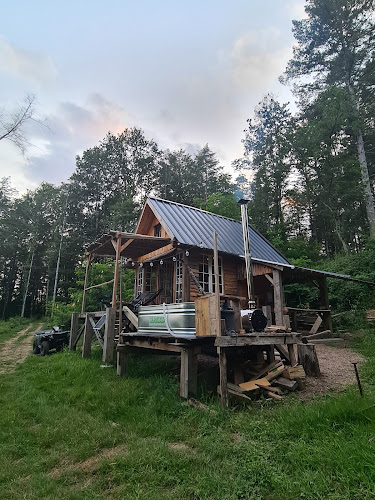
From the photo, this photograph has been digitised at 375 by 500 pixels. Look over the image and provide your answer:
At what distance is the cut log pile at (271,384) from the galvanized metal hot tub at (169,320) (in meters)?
1.38

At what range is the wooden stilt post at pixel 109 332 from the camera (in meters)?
8.41

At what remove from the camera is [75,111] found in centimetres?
2056

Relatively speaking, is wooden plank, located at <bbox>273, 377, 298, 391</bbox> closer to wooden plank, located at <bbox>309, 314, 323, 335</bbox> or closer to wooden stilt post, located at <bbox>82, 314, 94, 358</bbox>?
wooden plank, located at <bbox>309, 314, 323, 335</bbox>

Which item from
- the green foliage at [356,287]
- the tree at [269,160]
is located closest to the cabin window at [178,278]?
the green foliage at [356,287]

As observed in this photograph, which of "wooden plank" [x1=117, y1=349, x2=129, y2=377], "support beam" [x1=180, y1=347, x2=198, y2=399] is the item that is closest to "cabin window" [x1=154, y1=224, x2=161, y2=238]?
"wooden plank" [x1=117, y1=349, x2=129, y2=377]

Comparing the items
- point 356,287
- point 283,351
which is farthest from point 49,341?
point 356,287

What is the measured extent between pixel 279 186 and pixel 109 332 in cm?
2132

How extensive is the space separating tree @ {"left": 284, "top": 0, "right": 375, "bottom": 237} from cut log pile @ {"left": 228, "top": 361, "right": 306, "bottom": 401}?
16925 millimetres

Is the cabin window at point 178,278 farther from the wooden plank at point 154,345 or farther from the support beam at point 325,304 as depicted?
the support beam at point 325,304

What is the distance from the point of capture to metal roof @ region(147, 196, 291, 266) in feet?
34.1

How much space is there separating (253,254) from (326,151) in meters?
12.6

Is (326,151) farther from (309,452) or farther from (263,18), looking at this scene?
(309,452)

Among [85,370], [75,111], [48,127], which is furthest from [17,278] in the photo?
[85,370]

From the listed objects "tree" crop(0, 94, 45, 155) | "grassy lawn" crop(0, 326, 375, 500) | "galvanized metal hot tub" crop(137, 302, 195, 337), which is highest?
"tree" crop(0, 94, 45, 155)
